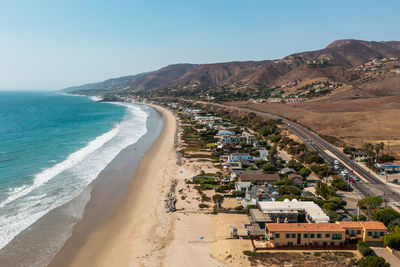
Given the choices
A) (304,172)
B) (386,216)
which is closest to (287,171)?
(304,172)

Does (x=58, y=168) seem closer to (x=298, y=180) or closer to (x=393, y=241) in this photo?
(x=298, y=180)

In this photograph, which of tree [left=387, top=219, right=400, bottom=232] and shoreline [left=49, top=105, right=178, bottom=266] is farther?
tree [left=387, top=219, right=400, bottom=232]


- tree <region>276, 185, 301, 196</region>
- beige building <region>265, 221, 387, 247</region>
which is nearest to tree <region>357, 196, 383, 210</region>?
beige building <region>265, 221, 387, 247</region>

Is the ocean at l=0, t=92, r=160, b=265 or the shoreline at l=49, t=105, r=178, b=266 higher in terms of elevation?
the ocean at l=0, t=92, r=160, b=265

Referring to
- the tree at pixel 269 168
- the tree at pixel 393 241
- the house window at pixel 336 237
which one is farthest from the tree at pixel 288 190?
the tree at pixel 393 241

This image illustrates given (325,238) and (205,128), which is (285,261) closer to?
(325,238)

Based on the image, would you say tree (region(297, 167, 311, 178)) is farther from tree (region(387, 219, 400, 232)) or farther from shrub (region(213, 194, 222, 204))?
tree (region(387, 219, 400, 232))
